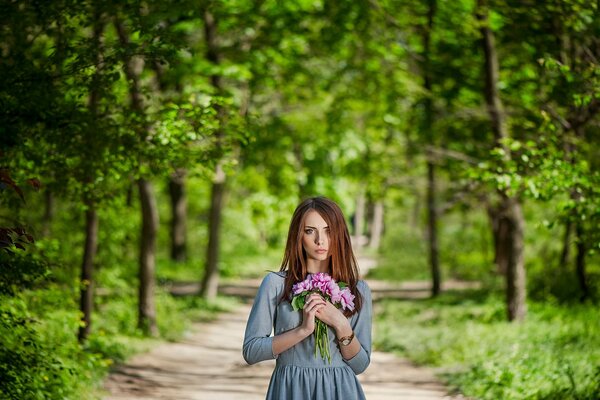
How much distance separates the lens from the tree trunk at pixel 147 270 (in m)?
15.0

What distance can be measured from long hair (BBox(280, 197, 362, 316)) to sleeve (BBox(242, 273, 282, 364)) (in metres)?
0.07

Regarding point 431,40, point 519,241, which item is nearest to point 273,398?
point 519,241

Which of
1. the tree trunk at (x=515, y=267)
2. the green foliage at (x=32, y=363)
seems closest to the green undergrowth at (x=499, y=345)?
the tree trunk at (x=515, y=267)

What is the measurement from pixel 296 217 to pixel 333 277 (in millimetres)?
361

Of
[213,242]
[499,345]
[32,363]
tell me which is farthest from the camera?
[213,242]

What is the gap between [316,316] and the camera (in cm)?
419

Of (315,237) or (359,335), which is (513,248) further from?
(315,237)

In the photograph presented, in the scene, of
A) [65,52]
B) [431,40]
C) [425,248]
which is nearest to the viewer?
[65,52]

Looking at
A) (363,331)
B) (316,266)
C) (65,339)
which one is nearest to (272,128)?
(65,339)

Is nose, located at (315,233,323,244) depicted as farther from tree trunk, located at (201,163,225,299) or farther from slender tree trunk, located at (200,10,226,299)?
tree trunk, located at (201,163,225,299)

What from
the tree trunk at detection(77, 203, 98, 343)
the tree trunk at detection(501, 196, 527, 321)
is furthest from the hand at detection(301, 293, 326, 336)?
the tree trunk at detection(501, 196, 527, 321)

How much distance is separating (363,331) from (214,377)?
8.44 metres

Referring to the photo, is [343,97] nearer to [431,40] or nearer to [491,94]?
[431,40]

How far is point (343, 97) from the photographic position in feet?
72.0
